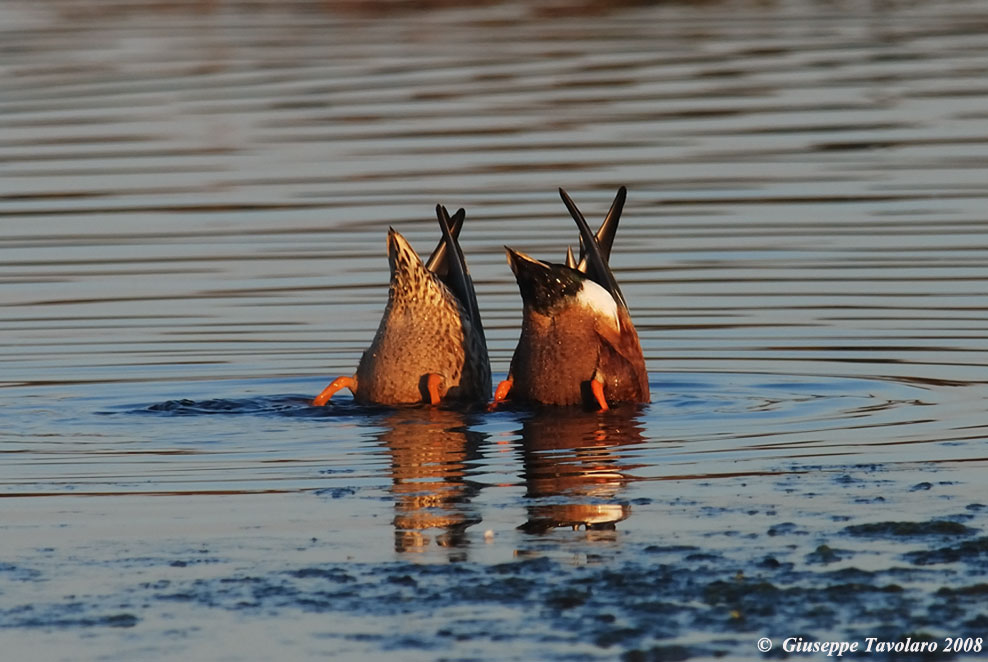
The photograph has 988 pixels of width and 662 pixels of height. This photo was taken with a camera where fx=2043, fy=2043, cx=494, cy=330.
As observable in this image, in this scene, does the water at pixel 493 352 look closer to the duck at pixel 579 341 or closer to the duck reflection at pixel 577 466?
the duck reflection at pixel 577 466

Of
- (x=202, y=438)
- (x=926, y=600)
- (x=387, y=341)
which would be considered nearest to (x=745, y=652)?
(x=926, y=600)

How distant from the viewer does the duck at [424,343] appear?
9.82 metres

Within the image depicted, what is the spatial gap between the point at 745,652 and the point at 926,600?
2.09 feet

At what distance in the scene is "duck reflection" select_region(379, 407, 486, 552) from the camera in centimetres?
679

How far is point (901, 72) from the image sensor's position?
21656 millimetres

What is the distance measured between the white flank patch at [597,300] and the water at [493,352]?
457 mm

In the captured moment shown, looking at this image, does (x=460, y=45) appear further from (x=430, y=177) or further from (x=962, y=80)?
(x=430, y=177)

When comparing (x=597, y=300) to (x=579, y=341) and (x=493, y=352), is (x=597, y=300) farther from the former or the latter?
(x=493, y=352)

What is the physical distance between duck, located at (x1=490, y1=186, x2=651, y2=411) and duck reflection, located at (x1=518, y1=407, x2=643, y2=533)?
0.37 ft

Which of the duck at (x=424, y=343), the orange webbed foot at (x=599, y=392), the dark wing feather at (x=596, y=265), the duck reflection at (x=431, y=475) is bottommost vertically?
the duck reflection at (x=431, y=475)

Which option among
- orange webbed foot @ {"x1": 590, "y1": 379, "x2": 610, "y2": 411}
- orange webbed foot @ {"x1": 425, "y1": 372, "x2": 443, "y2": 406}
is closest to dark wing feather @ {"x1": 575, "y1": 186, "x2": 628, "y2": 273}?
orange webbed foot @ {"x1": 590, "y1": 379, "x2": 610, "y2": 411}

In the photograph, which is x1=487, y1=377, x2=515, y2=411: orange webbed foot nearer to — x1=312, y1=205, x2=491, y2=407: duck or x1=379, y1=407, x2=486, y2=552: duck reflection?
x1=379, y1=407, x2=486, y2=552: duck reflection

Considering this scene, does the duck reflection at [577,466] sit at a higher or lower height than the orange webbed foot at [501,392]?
lower

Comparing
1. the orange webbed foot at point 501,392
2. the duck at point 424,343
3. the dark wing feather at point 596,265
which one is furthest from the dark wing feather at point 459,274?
the dark wing feather at point 596,265
